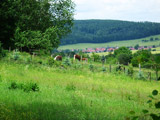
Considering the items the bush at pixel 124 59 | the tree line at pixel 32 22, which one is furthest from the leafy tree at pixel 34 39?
the bush at pixel 124 59

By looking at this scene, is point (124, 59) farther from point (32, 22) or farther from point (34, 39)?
point (34, 39)

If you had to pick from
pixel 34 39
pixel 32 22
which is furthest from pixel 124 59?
pixel 34 39

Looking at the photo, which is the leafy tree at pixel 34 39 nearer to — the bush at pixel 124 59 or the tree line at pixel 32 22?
the tree line at pixel 32 22

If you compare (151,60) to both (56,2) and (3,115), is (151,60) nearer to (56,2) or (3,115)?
(3,115)

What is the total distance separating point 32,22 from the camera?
54875 millimetres

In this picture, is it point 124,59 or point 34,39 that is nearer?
point 34,39

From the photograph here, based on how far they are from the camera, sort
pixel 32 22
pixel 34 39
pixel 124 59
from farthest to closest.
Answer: pixel 124 59, pixel 32 22, pixel 34 39

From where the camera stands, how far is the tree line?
47.6m

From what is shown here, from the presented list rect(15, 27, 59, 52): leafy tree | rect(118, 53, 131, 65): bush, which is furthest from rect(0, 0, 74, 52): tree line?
rect(118, 53, 131, 65): bush

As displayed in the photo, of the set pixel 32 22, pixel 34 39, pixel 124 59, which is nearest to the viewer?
pixel 34 39

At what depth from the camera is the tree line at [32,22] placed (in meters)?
47.6

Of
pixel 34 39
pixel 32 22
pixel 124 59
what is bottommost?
pixel 124 59

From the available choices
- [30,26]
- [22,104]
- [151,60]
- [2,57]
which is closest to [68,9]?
[30,26]

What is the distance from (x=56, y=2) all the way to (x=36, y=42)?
14017 mm
